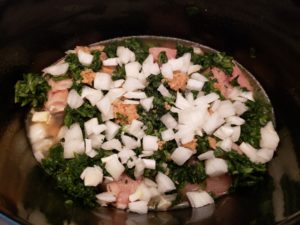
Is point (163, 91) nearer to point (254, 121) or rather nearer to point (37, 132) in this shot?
point (254, 121)

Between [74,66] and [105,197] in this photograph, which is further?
[74,66]

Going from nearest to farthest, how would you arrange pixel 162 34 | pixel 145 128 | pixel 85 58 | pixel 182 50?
pixel 145 128 → pixel 85 58 → pixel 182 50 → pixel 162 34

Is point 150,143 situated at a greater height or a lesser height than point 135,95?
lesser

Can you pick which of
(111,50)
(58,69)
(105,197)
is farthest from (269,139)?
(58,69)

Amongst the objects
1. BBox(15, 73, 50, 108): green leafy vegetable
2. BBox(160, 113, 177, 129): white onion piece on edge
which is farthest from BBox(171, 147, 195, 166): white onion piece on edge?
BBox(15, 73, 50, 108): green leafy vegetable

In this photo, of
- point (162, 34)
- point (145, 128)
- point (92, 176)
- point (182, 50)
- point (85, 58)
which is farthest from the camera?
point (162, 34)

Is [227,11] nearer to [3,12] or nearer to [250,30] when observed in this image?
[250,30]

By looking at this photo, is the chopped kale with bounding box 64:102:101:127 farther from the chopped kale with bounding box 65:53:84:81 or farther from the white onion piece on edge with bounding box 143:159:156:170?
the white onion piece on edge with bounding box 143:159:156:170

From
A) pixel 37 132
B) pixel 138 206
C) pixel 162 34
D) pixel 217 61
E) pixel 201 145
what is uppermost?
pixel 162 34
